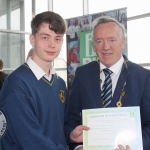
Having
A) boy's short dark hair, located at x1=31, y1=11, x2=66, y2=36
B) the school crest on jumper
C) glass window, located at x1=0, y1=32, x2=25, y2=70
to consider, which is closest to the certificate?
the school crest on jumper

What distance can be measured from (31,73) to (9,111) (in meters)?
0.36

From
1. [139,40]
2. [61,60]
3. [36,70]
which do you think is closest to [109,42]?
[36,70]

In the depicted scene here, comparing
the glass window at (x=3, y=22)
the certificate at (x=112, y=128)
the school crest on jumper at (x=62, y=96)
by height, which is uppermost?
the glass window at (x=3, y=22)

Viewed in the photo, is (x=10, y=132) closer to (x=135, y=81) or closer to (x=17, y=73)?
(x=17, y=73)

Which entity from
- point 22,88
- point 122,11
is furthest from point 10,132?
point 122,11

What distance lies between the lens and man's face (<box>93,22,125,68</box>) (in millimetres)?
2279

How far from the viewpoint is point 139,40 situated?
6.26m

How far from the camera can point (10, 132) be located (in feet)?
6.35

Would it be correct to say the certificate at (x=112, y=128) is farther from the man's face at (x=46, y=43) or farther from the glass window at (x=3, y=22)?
the glass window at (x=3, y=22)

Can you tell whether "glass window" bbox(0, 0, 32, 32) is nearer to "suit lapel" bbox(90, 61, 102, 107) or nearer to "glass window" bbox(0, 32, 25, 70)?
"glass window" bbox(0, 32, 25, 70)

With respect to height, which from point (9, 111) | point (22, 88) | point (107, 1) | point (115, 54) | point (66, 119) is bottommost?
point (66, 119)

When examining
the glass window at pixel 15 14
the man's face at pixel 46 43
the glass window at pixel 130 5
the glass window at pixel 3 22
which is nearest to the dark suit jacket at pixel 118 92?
the man's face at pixel 46 43

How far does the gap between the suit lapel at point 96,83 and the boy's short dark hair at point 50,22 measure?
0.48 metres

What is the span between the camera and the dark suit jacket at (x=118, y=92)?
209 cm
